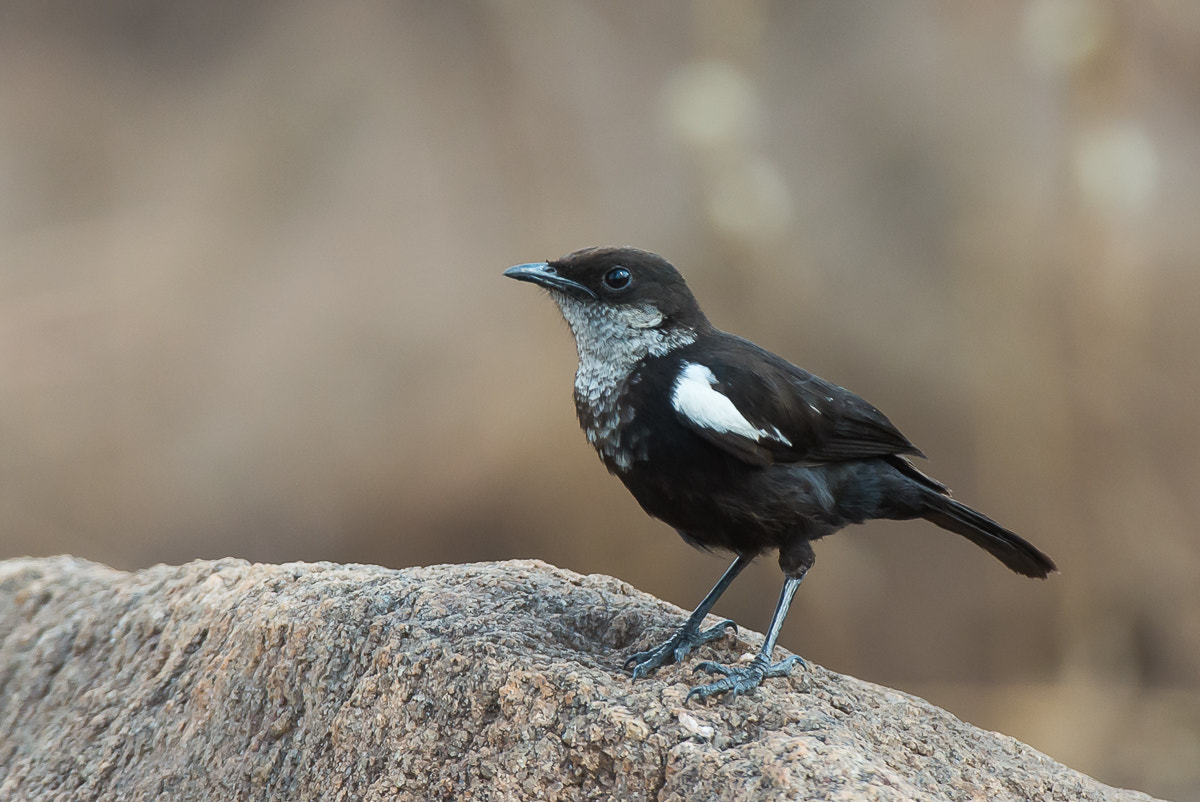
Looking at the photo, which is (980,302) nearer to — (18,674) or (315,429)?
(315,429)

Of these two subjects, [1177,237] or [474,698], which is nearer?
[474,698]

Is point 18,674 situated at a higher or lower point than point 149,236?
lower

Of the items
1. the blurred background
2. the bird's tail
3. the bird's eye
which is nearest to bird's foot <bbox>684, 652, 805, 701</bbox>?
the bird's tail

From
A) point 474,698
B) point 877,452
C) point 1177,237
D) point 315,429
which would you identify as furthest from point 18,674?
point 1177,237

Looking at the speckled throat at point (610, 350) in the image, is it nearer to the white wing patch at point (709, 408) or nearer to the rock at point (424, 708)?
the white wing patch at point (709, 408)

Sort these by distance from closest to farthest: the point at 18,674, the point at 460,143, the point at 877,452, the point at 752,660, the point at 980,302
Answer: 1. the point at 752,660
2. the point at 877,452
3. the point at 18,674
4. the point at 980,302
5. the point at 460,143

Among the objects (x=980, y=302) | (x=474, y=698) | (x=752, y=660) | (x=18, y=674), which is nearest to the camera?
(x=474, y=698)

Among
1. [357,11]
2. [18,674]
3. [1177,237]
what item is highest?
[1177,237]
